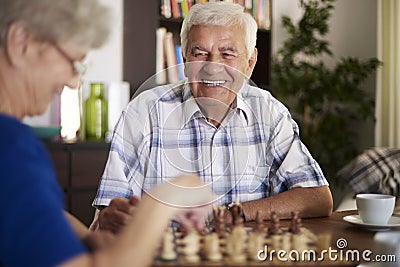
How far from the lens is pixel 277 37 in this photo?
458 cm

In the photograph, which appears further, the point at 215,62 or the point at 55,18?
the point at 215,62

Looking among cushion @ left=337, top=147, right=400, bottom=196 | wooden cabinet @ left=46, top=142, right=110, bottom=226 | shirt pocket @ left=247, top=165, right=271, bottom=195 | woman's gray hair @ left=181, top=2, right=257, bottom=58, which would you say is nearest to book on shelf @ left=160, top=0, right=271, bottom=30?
wooden cabinet @ left=46, top=142, right=110, bottom=226

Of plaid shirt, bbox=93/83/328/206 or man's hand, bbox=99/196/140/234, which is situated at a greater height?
plaid shirt, bbox=93/83/328/206

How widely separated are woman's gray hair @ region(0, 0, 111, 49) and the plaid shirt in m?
0.78

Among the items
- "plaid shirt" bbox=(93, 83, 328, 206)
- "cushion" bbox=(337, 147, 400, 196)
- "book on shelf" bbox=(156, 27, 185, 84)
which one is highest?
"book on shelf" bbox=(156, 27, 185, 84)

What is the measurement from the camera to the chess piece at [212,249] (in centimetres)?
103

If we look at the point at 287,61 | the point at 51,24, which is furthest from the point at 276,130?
the point at 287,61

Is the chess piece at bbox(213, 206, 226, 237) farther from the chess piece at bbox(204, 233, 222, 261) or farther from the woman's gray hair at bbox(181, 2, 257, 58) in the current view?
the woman's gray hair at bbox(181, 2, 257, 58)

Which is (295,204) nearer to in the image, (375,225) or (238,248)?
(375,225)

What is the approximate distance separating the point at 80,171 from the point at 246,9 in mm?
1332

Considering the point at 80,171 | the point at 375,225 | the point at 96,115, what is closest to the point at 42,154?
the point at 375,225

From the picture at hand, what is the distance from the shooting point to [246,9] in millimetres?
3686

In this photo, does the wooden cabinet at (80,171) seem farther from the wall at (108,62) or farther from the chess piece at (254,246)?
the chess piece at (254,246)

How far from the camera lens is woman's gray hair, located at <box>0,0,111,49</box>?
93cm
